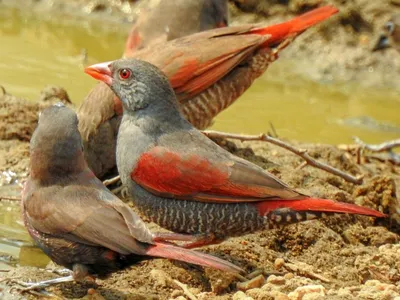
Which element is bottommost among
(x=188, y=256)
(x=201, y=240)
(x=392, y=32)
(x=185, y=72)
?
(x=201, y=240)

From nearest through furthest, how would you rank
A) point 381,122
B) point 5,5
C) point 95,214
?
point 95,214 → point 381,122 → point 5,5

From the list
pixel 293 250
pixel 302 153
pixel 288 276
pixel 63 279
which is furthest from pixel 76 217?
pixel 302 153

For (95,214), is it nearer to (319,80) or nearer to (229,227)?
(229,227)

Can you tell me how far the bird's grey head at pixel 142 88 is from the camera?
6000 mm

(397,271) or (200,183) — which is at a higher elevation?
(200,183)

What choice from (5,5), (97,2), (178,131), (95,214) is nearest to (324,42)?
(97,2)

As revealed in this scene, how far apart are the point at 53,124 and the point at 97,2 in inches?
363

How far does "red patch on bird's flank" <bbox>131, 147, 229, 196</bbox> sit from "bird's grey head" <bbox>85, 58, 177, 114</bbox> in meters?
0.37

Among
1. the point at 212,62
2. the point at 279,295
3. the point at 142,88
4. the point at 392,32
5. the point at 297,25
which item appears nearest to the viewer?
the point at 279,295

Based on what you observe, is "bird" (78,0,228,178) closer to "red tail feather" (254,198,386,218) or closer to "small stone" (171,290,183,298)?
"red tail feather" (254,198,386,218)

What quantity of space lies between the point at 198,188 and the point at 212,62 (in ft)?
7.17

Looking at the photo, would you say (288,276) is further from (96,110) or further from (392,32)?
(392,32)

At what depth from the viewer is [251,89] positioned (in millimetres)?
11586

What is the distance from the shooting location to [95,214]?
5109 millimetres
